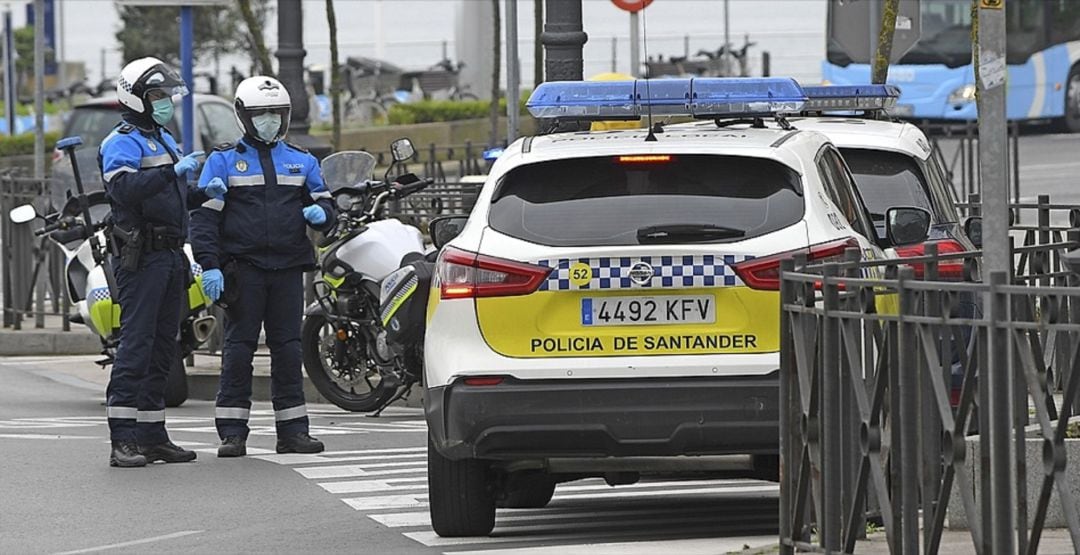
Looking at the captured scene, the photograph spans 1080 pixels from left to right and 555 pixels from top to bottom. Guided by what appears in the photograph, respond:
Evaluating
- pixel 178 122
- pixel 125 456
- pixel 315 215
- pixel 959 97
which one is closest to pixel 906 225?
pixel 315 215

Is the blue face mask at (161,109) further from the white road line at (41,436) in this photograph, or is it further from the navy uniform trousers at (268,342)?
the white road line at (41,436)

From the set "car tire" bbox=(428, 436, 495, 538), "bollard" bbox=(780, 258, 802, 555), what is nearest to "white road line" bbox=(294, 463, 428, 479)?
"car tire" bbox=(428, 436, 495, 538)

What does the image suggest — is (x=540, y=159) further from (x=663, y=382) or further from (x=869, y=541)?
(x=869, y=541)

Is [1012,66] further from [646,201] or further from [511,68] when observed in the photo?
[646,201]

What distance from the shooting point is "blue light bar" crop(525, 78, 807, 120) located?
8906mm

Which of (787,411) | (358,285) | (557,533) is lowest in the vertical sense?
(557,533)

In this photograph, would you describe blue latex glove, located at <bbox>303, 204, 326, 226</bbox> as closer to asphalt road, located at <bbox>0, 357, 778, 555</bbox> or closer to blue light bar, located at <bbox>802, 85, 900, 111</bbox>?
asphalt road, located at <bbox>0, 357, 778, 555</bbox>

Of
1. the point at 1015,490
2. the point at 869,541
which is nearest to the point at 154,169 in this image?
the point at 869,541

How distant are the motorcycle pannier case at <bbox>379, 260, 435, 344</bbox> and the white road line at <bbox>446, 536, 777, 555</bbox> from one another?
9.49 feet

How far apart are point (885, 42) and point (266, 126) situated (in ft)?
17.6

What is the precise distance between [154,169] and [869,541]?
15.8 ft

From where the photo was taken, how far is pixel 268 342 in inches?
436

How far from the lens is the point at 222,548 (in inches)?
329

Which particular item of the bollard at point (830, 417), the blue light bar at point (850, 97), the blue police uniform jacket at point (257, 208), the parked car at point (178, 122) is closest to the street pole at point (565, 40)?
the blue light bar at point (850, 97)
